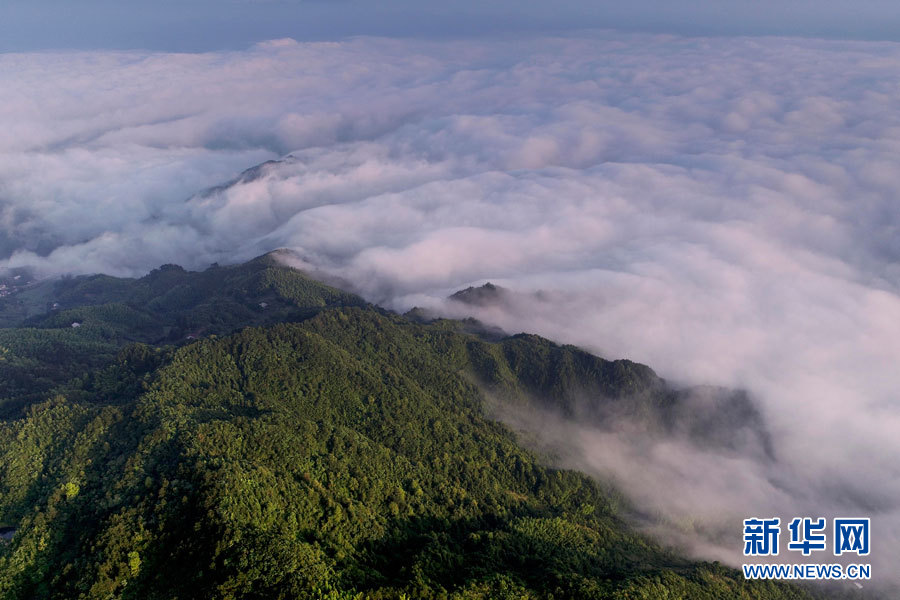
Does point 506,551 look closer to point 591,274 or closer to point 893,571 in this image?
point 893,571

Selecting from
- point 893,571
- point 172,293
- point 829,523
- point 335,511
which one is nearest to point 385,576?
point 335,511

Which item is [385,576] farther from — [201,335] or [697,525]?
[201,335]

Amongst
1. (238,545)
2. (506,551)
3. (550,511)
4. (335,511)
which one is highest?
(238,545)

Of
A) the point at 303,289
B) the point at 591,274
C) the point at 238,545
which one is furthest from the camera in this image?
the point at 591,274

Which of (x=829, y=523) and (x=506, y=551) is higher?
(x=506, y=551)

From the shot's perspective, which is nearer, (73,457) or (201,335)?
(73,457)

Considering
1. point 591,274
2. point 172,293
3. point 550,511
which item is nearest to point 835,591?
point 550,511

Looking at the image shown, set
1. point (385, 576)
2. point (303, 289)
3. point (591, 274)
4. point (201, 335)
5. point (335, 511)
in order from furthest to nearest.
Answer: point (591, 274) → point (303, 289) → point (201, 335) → point (335, 511) → point (385, 576)
